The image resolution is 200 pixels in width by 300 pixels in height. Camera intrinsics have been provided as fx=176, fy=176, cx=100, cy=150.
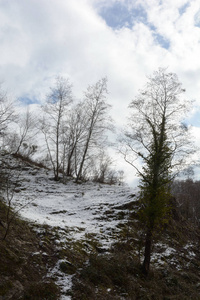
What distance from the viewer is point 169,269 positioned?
305 inches

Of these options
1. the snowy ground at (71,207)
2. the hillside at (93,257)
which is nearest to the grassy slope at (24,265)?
the hillside at (93,257)

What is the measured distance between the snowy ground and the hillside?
7 centimetres

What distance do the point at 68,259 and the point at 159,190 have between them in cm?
457

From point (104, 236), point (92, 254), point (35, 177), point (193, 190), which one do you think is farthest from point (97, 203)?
point (193, 190)

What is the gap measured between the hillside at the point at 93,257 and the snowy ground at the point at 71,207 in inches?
2.6

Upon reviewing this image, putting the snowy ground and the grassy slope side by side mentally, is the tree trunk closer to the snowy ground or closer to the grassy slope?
the snowy ground

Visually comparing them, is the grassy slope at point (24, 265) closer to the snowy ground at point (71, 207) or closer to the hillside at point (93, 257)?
the hillside at point (93, 257)

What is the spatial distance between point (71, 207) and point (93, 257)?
652 centimetres

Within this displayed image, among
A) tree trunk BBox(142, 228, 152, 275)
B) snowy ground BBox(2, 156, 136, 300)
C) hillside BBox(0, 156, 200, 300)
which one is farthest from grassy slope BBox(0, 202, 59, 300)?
tree trunk BBox(142, 228, 152, 275)

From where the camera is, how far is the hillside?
4969mm

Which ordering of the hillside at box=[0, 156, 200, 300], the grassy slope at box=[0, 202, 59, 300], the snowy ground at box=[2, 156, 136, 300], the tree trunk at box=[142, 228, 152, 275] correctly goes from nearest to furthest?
the grassy slope at box=[0, 202, 59, 300] → the hillside at box=[0, 156, 200, 300] → the tree trunk at box=[142, 228, 152, 275] → the snowy ground at box=[2, 156, 136, 300]

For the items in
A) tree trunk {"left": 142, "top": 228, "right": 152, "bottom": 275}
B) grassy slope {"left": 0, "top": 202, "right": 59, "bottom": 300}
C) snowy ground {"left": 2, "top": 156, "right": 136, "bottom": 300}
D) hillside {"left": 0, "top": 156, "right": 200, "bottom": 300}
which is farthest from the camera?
snowy ground {"left": 2, "top": 156, "right": 136, "bottom": 300}

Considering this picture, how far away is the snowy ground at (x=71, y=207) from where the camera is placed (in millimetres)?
8766

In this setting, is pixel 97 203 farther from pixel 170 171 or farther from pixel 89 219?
pixel 170 171
